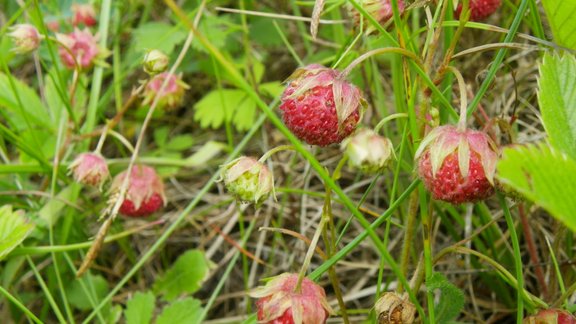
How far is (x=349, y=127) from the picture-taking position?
120cm

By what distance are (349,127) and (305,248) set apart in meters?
0.89

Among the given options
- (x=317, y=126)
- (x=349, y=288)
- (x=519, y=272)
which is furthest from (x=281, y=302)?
(x=349, y=288)

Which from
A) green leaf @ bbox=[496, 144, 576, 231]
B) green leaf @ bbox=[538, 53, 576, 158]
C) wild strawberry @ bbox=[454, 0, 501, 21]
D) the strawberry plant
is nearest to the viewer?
green leaf @ bbox=[496, 144, 576, 231]

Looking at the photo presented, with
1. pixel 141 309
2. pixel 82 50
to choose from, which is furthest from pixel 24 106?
pixel 141 309

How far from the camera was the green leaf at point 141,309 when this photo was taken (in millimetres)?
1652

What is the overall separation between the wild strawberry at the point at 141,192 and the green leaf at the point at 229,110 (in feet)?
1.37

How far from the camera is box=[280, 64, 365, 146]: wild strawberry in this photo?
1.17 meters

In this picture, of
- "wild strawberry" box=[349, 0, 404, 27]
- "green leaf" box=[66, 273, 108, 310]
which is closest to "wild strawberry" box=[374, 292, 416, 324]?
"wild strawberry" box=[349, 0, 404, 27]

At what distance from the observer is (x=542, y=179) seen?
0.79 metres

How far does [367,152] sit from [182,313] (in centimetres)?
80

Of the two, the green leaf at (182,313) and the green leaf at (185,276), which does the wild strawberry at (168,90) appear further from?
the green leaf at (182,313)

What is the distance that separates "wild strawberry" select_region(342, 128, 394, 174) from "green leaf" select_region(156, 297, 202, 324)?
0.74 meters

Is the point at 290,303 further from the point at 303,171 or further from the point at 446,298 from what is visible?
the point at 303,171

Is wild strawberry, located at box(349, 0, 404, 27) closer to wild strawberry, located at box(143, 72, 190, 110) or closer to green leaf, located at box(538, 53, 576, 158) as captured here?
green leaf, located at box(538, 53, 576, 158)
